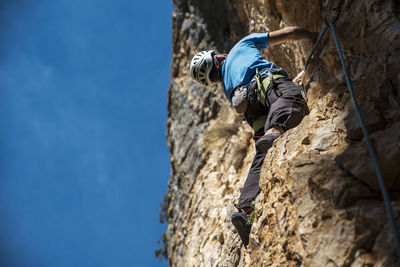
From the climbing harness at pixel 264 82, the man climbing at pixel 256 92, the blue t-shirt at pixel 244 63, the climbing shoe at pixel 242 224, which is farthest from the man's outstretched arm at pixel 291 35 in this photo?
the climbing shoe at pixel 242 224

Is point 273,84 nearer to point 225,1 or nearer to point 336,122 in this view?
point 336,122

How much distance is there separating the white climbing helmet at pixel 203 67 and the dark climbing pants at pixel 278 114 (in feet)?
4.42

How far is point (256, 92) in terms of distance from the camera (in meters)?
4.57

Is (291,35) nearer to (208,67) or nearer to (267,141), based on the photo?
(208,67)

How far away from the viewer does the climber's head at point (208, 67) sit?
5465 millimetres

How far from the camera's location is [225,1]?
10.2 m

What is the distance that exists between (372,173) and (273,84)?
1.88 m

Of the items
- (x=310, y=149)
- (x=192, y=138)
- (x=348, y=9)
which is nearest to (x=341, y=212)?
(x=310, y=149)

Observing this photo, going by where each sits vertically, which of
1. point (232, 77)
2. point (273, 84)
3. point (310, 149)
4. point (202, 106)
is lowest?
point (310, 149)

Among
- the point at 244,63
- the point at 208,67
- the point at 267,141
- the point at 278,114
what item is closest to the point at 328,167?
the point at 267,141

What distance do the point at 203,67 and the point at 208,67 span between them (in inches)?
2.7

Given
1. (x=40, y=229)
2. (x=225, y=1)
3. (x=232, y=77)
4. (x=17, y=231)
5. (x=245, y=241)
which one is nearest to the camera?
(x=245, y=241)

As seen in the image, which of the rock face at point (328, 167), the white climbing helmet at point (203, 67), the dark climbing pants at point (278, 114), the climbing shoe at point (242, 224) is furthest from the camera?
the white climbing helmet at point (203, 67)

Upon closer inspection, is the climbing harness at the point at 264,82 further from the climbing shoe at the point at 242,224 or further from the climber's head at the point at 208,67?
the climbing shoe at the point at 242,224
